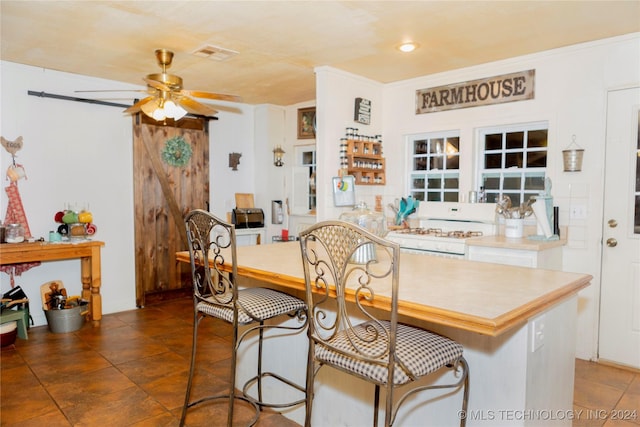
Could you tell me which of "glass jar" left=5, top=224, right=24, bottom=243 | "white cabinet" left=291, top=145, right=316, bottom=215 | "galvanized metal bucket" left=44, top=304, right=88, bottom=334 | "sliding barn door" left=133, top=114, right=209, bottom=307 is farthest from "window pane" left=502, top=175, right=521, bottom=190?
"glass jar" left=5, top=224, right=24, bottom=243

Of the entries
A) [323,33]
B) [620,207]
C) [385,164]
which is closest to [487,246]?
[620,207]

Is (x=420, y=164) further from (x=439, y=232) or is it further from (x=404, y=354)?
(x=404, y=354)

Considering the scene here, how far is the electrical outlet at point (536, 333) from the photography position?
1511 millimetres

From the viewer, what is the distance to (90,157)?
4.45 metres

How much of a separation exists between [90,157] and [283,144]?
2352mm

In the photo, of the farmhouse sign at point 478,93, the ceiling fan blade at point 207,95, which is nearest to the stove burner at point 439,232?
the farmhouse sign at point 478,93

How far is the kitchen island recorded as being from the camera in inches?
53.5

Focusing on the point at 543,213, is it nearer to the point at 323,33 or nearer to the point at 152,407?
the point at 323,33

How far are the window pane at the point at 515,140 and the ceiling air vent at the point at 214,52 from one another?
2.54m

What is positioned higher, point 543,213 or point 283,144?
point 283,144

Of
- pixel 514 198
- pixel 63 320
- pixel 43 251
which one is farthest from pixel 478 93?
pixel 63 320

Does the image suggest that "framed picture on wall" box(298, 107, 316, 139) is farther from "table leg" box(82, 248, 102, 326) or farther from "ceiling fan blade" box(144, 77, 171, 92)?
"table leg" box(82, 248, 102, 326)

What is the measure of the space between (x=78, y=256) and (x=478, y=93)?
400cm

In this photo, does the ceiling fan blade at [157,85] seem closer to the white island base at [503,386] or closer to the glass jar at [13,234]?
the glass jar at [13,234]
